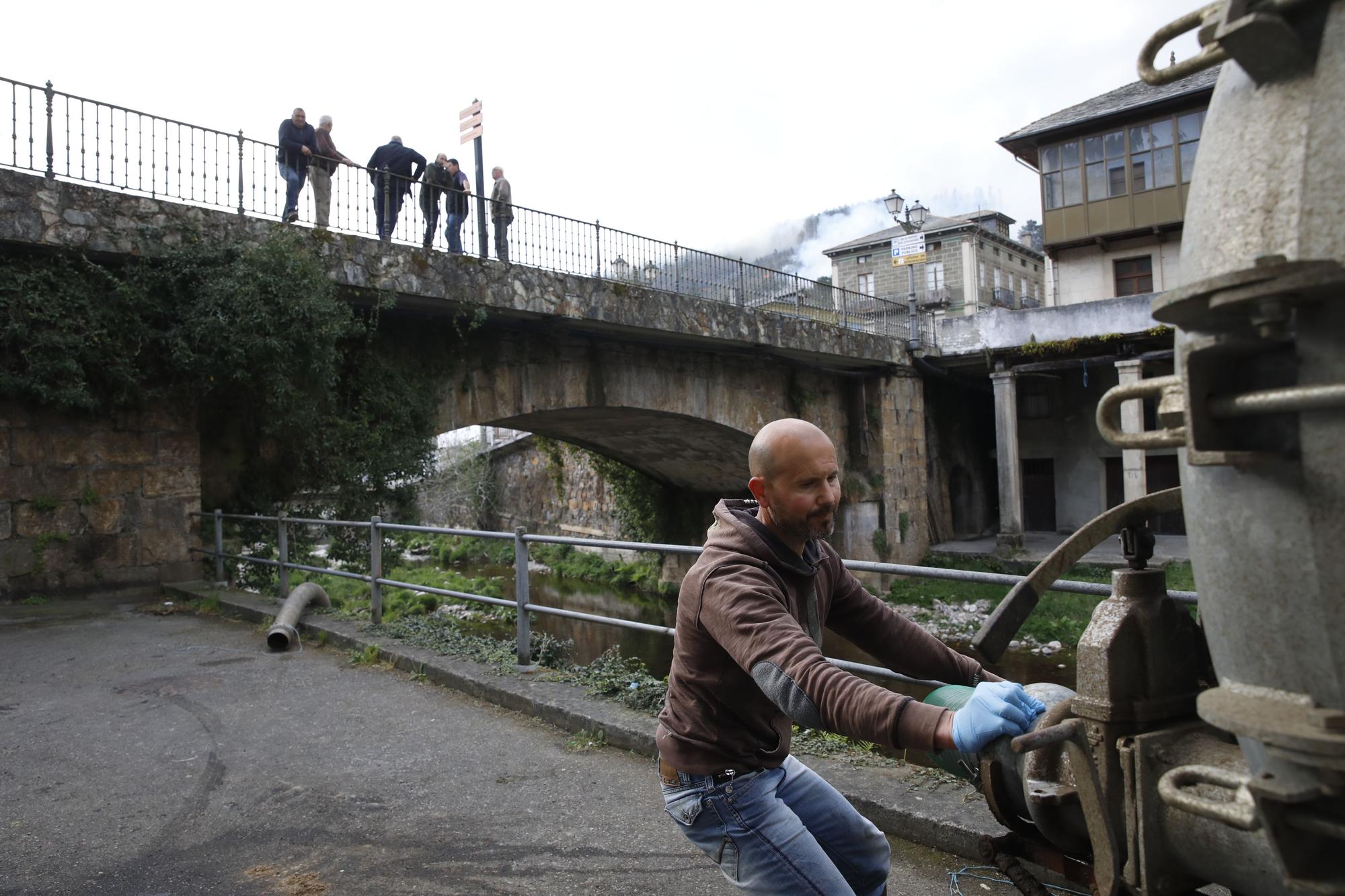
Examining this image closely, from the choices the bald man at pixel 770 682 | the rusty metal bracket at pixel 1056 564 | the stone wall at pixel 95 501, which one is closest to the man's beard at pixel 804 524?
the bald man at pixel 770 682

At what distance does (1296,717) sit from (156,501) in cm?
945

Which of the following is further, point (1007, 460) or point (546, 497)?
point (546, 497)

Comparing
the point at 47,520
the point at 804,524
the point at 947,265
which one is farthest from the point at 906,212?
the point at 947,265

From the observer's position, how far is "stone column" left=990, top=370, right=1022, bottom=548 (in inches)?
716

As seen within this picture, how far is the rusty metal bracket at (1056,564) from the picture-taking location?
1.56 metres

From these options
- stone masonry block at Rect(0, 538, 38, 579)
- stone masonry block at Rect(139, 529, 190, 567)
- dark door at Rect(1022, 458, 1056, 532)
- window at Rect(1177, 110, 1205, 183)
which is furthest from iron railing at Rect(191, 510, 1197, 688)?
dark door at Rect(1022, 458, 1056, 532)

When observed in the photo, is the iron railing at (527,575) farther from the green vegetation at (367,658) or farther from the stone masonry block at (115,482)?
the stone masonry block at (115,482)

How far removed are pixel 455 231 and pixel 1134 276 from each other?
16289 mm

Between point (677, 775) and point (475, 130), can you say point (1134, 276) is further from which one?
point (677, 775)

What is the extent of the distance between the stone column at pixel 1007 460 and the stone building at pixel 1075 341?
29 millimetres

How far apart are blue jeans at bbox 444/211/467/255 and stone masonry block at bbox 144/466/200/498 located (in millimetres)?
3343

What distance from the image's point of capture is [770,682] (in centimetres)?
166

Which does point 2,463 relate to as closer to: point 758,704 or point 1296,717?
point 758,704

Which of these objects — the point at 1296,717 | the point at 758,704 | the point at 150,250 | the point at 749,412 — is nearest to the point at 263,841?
the point at 758,704
